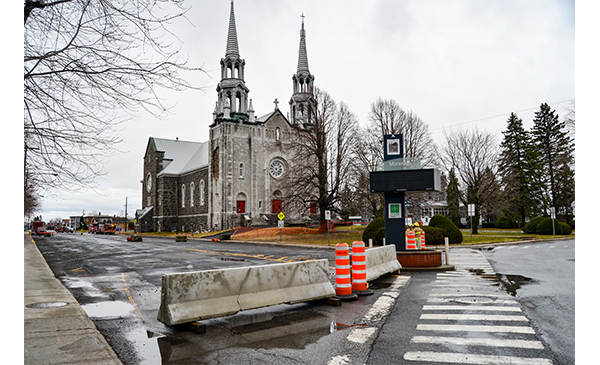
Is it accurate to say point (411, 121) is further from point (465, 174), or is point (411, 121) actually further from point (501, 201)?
point (501, 201)

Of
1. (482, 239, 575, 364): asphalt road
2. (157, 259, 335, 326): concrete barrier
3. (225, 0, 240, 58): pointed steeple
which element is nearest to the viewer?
(482, 239, 575, 364): asphalt road

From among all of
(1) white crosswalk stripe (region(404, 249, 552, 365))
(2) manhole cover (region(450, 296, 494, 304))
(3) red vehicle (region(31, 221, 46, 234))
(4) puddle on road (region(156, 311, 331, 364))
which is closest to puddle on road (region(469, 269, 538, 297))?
(1) white crosswalk stripe (region(404, 249, 552, 365))

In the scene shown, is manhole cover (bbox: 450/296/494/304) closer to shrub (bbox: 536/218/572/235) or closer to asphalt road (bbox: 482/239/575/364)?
asphalt road (bbox: 482/239/575/364)

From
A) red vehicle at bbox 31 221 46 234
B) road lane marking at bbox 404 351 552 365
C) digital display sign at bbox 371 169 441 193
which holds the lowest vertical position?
red vehicle at bbox 31 221 46 234

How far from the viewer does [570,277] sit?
502 inches

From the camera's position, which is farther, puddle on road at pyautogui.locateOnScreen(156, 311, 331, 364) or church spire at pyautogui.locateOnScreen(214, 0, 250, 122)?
church spire at pyautogui.locateOnScreen(214, 0, 250, 122)

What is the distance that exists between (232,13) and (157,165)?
32.0 meters

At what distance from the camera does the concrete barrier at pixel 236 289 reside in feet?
22.2

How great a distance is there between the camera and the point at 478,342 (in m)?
5.99

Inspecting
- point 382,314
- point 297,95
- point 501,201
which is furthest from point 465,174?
point 382,314

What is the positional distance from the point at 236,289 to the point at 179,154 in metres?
75.7

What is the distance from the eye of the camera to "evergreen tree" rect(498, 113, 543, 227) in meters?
61.0

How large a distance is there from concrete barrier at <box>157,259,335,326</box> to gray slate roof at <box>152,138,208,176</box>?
63.1 meters

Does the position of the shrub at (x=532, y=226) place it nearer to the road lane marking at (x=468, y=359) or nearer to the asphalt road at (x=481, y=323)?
the asphalt road at (x=481, y=323)
